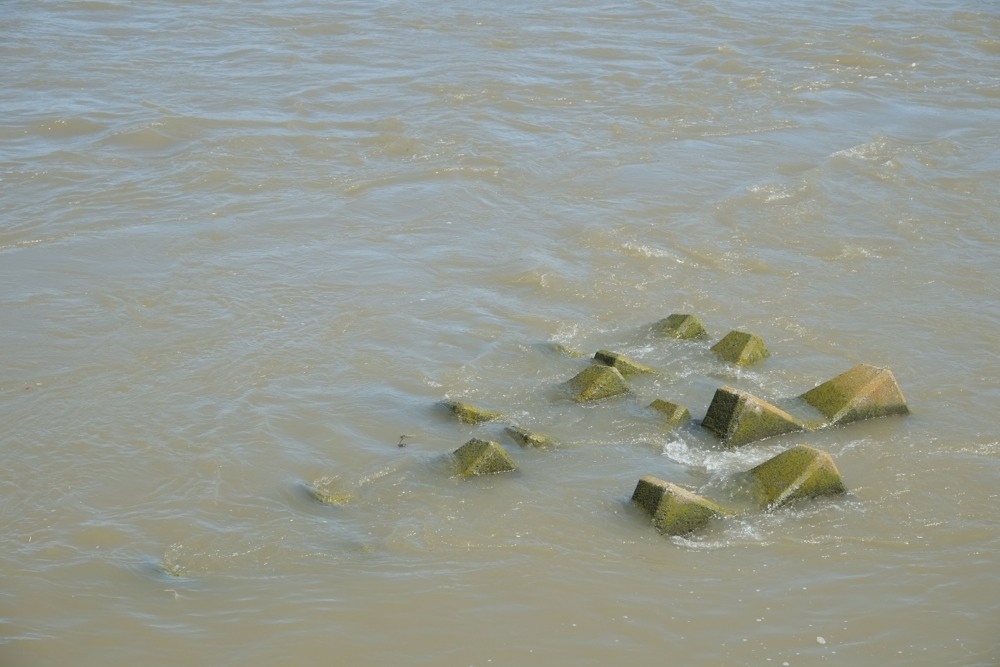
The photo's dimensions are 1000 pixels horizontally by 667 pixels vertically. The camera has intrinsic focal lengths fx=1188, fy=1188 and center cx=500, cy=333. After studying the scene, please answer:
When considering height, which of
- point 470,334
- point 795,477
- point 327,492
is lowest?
point 327,492

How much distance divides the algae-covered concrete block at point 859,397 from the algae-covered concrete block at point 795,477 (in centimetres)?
100

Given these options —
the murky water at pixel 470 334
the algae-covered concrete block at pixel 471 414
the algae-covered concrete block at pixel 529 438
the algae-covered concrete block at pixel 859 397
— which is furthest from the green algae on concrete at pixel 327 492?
the algae-covered concrete block at pixel 859 397

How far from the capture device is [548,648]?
19.8ft

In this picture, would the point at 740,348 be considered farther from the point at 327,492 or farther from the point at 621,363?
the point at 327,492

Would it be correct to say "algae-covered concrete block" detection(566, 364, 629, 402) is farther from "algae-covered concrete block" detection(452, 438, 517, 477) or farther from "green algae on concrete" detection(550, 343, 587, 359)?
"algae-covered concrete block" detection(452, 438, 517, 477)

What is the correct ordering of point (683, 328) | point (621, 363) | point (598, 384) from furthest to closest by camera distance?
point (683, 328)
point (621, 363)
point (598, 384)

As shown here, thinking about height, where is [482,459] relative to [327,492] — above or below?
above

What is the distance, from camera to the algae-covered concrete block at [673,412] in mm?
8102

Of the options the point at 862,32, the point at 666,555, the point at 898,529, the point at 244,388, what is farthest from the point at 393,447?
the point at 862,32

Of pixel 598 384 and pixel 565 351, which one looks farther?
pixel 565 351

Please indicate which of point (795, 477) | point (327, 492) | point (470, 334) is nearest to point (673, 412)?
point (795, 477)

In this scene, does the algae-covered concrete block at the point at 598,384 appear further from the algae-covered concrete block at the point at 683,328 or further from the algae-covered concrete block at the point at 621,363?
the algae-covered concrete block at the point at 683,328

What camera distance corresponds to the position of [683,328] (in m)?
9.35

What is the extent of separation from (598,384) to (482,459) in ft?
4.45
